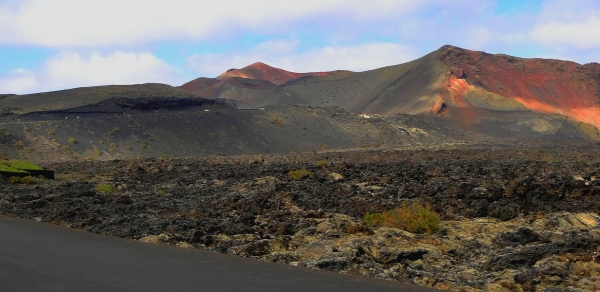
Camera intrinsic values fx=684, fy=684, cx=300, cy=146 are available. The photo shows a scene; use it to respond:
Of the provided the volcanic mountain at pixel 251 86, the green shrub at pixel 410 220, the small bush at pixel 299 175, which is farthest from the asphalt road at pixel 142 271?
the volcanic mountain at pixel 251 86

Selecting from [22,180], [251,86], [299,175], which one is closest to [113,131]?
[22,180]

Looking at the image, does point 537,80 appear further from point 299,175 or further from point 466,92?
point 299,175

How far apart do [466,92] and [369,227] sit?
106409 millimetres

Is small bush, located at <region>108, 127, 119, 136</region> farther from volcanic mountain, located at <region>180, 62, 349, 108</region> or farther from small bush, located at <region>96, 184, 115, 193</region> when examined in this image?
volcanic mountain, located at <region>180, 62, 349, 108</region>

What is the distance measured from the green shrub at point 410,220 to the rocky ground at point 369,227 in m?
0.40

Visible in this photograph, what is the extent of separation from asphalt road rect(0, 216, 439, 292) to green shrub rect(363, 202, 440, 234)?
4880 millimetres

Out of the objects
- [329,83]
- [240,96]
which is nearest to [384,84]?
[329,83]

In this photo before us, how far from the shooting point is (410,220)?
61.0ft

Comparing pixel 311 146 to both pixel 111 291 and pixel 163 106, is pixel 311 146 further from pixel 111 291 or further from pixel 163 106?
pixel 111 291

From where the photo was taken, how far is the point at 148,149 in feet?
236

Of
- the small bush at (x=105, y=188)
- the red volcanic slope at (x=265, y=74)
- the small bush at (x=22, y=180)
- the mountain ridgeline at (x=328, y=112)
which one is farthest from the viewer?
the red volcanic slope at (x=265, y=74)

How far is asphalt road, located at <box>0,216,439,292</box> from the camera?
12.3m

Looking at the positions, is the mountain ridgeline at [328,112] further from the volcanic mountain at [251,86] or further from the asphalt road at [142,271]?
the asphalt road at [142,271]

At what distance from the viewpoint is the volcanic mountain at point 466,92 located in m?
112
